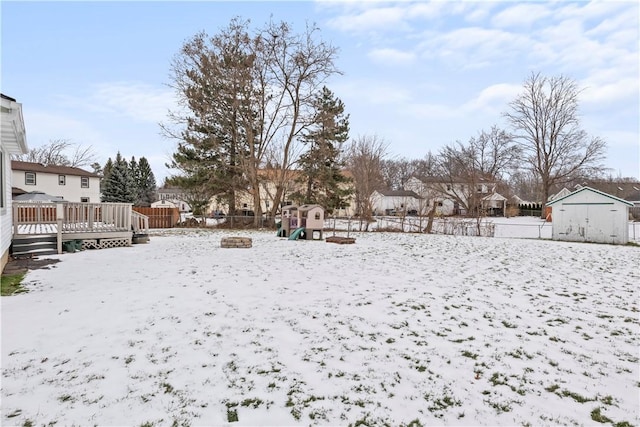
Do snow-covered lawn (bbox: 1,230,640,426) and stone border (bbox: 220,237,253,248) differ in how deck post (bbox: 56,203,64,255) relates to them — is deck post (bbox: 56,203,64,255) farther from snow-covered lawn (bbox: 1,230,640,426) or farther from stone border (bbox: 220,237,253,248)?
stone border (bbox: 220,237,253,248)

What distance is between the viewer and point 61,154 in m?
40.8

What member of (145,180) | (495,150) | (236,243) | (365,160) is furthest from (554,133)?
(145,180)

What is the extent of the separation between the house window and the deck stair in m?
24.9

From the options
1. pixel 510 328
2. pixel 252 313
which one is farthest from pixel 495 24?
pixel 252 313

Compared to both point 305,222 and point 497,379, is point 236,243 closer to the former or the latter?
point 305,222

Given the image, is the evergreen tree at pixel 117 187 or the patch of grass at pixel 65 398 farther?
the evergreen tree at pixel 117 187

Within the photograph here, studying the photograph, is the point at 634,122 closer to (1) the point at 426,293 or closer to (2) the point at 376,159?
(2) the point at 376,159

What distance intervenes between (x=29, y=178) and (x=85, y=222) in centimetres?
2453

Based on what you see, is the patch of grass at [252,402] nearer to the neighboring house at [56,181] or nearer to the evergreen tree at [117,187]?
the neighboring house at [56,181]

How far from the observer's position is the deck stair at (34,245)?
8859mm

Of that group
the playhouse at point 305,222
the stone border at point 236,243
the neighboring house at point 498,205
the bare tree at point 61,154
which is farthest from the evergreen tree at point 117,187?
the neighboring house at point 498,205

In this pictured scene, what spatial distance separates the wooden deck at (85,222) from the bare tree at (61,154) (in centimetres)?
3585

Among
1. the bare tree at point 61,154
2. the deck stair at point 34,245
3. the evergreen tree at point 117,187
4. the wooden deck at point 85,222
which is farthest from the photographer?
the bare tree at point 61,154

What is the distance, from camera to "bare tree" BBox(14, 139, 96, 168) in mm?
39375
